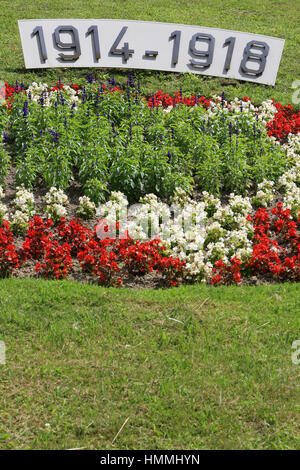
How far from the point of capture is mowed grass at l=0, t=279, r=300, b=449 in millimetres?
4469

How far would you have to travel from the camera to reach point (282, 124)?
10.0 m

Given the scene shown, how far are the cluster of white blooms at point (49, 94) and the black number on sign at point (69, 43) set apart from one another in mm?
775

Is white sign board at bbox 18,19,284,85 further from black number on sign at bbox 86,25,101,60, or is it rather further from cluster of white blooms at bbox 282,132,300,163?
cluster of white blooms at bbox 282,132,300,163

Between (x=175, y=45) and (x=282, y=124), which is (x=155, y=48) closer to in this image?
(x=175, y=45)

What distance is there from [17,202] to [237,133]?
153 inches

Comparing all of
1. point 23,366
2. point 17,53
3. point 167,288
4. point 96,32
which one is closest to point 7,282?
point 23,366

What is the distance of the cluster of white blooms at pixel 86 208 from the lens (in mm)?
7395

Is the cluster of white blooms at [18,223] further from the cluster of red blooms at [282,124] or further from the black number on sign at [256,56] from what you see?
the black number on sign at [256,56]

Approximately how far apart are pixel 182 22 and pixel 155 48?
4015 mm

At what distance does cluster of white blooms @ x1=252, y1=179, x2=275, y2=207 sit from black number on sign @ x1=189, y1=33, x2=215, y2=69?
415 centimetres

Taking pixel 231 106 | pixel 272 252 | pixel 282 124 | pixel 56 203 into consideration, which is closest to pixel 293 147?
pixel 282 124

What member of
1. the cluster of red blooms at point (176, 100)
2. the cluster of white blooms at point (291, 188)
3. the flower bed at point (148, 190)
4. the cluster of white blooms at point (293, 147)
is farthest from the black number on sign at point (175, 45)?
the cluster of white blooms at point (291, 188)

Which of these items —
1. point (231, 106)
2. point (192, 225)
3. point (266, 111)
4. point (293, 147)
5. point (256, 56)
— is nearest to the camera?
point (192, 225)

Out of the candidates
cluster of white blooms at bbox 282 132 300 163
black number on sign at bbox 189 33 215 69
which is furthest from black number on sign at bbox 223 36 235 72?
cluster of white blooms at bbox 282 132 300 163
